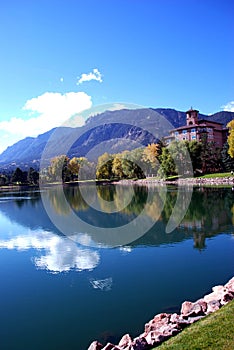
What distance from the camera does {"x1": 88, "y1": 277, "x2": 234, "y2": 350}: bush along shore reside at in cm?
623

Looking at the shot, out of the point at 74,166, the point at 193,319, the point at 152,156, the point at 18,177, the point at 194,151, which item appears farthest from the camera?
the point at 18,177

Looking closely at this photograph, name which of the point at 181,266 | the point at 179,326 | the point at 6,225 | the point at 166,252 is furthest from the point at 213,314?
the point at 6,225

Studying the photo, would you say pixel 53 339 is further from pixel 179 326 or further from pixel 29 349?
pixel 179 326

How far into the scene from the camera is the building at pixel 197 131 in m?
78.9

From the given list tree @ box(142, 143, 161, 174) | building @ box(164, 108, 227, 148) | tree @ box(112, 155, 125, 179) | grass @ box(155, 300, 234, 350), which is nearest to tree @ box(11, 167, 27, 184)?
tree @ box(112, 155, 125, 179)

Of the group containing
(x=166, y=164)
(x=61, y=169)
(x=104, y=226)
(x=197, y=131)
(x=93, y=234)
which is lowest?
(x=93, y=234)

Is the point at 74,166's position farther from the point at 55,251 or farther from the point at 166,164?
the point at 55,251

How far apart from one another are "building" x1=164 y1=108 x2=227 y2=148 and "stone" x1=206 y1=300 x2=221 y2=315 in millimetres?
70825

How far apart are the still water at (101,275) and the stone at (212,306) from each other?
4.45 ft

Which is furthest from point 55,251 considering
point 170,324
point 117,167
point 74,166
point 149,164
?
point 74,166

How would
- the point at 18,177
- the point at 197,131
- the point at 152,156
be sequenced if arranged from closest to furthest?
the point at 152,156
the point at 197,131
the point at 18,177

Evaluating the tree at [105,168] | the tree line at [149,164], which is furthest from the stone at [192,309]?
the tree at [105,168]

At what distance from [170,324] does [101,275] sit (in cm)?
554

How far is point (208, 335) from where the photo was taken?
19.5ft
